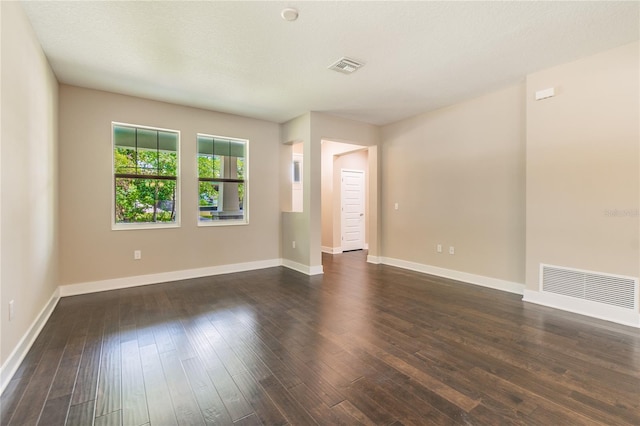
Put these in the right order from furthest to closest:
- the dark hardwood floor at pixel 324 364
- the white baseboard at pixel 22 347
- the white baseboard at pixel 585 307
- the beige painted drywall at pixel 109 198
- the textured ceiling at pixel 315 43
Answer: the beige painted drywall at pixel 109 198, the white baseboard at pixel 585 307, the textured ceiling at pixel 315 43, the white baseboard at pixel 22 347, the dark hardwood floor at pixel 324 364

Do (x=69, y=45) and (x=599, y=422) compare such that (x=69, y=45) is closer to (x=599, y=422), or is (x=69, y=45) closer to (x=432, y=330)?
(x=432, y=330)

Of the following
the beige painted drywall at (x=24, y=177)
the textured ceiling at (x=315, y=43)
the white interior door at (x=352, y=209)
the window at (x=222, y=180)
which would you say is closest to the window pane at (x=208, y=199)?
the window at (x=222, y=180)

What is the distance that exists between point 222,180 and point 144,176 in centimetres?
118

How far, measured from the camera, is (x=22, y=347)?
2.27 meters

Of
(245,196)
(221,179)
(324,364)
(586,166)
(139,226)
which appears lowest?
(324,364)

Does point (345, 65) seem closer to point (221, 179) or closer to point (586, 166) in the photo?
point (586, 166)

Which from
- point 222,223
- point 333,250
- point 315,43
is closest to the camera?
point 315,43

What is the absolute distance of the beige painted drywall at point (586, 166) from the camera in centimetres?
289

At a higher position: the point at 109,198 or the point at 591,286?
the point at 109,198

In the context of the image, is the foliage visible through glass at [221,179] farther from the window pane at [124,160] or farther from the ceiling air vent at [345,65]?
the ceiling air vent at [345,65]

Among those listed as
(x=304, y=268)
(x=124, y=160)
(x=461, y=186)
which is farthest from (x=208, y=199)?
(x=461, y=186)

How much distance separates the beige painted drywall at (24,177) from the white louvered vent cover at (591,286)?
16.4 feet

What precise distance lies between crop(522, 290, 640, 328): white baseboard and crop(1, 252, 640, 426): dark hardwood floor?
0.46 ft

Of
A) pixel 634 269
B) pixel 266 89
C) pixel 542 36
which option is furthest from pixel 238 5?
pixel 634 269
